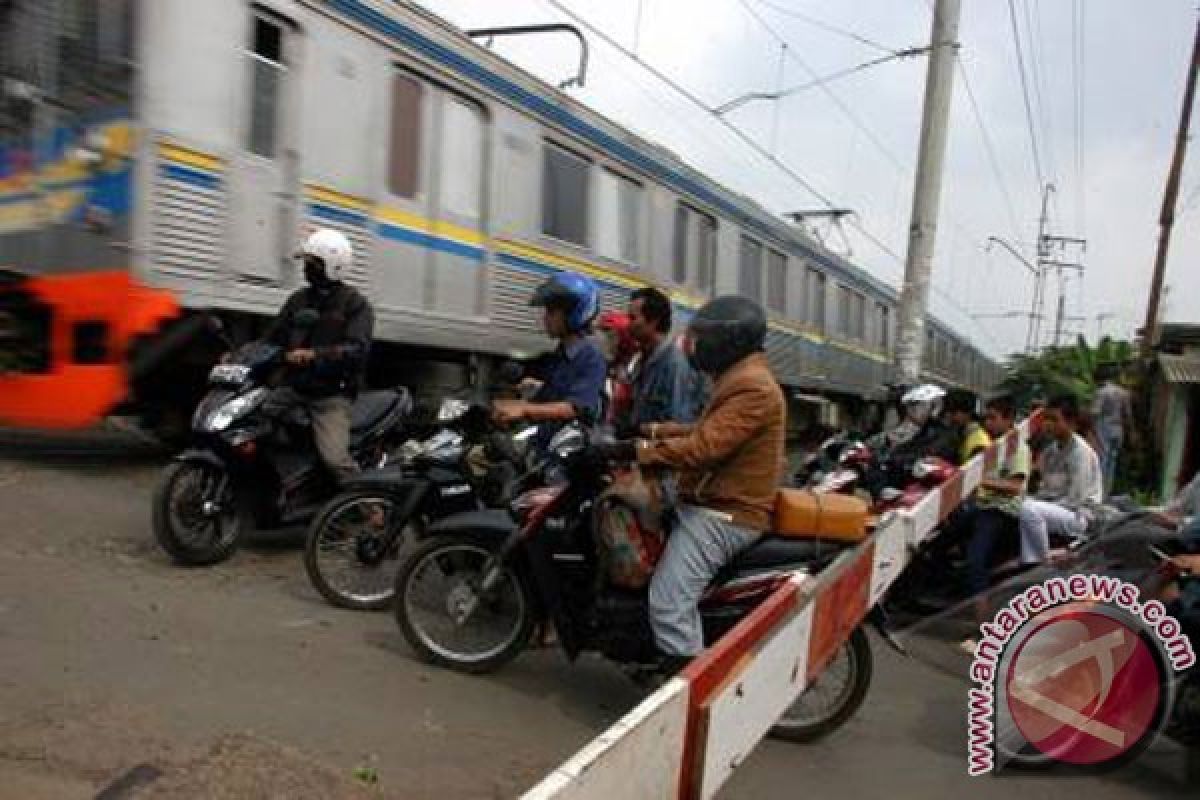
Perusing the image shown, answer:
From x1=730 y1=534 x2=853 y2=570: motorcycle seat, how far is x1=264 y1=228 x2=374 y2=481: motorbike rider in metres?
2.41

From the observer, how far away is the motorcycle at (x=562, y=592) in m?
4.19

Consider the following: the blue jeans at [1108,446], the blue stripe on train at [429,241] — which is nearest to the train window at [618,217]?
the blue stripe on train at [429,241]

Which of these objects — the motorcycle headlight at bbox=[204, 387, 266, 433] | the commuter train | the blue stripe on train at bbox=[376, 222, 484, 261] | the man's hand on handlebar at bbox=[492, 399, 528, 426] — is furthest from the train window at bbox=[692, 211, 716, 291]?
the man's hand on handlebar at bbox=[492, 399, 528, 426]

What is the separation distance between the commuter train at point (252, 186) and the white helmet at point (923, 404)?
139 inches

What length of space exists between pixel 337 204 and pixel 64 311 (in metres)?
1.92

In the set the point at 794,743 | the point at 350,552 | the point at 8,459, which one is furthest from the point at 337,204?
the point at 794,743

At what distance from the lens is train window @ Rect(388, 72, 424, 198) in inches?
326

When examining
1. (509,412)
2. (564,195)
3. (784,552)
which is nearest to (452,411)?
(509,412)

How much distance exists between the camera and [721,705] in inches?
93.7

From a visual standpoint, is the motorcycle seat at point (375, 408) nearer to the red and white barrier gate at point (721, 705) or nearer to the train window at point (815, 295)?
the red and white barrier gate at point (721, 705)

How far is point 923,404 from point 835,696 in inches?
132

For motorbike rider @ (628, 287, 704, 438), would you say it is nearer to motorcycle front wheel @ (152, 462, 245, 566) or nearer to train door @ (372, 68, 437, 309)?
motorcycle front wheel @ (152, 462, 245, 566)

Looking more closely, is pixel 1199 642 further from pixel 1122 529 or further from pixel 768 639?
pixel 768 639

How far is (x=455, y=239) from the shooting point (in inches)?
353
